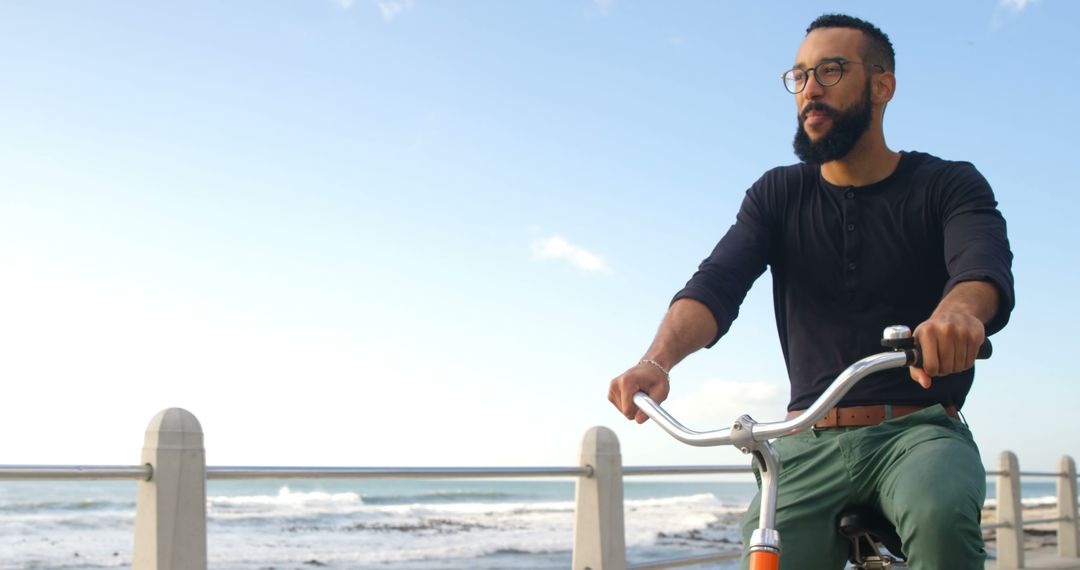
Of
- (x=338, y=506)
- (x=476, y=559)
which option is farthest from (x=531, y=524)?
(x=476, y=559)

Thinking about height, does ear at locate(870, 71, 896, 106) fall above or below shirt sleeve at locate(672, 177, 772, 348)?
above

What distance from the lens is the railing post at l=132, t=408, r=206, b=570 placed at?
13.1 feet

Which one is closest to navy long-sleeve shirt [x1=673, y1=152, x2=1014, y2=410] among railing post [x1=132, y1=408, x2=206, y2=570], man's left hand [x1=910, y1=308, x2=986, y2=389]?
man's left hand [x1=910, y1=308, x2=986, y2=389]

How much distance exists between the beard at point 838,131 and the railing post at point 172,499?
2862 mm

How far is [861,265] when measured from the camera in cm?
209

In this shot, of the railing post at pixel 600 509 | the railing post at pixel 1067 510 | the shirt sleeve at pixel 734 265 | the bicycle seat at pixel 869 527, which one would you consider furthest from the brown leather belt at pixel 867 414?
the railing post at pixel 1067 510

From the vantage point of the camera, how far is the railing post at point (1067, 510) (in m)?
9.85

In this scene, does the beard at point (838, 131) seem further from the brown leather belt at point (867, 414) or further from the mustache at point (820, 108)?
the brown leather belt at point (867, 414)

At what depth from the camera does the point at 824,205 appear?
86.0 inches

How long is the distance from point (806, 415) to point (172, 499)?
10.5 ft

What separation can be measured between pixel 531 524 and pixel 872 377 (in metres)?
27.1

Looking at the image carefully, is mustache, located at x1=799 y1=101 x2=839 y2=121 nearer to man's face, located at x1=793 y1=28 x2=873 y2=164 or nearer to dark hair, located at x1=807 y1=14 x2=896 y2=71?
man's face, located at x1=793 y1=28 x2=873 y2=164

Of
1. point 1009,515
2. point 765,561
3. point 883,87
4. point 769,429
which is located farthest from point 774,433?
point 1009,515

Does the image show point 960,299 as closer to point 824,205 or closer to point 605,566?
point 824,205
